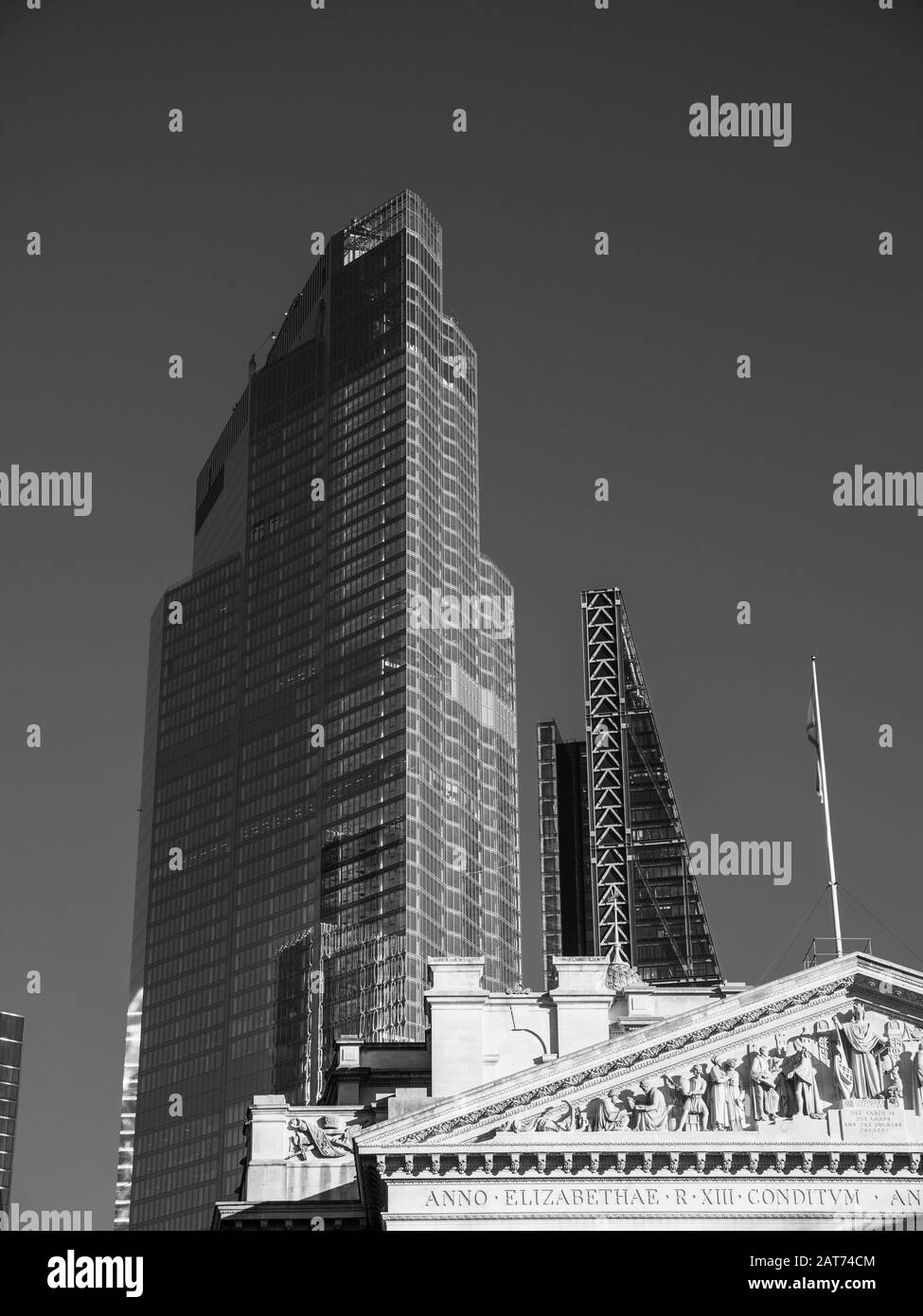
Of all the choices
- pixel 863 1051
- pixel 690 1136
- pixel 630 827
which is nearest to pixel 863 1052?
pixel 863 1051

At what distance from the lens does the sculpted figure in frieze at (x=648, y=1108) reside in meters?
59.0

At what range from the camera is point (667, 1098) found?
195ft

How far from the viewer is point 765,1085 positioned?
196 ft

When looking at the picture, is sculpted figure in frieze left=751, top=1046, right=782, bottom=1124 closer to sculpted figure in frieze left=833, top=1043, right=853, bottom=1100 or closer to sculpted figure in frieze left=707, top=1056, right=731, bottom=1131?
sculpted figure in frieze left=707, top=1056, right=731, bottom=1131

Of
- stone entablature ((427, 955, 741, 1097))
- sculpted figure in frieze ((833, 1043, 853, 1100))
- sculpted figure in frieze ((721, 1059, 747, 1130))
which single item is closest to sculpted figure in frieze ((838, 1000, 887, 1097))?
sculpted figure in frieze ((833, 1043, 853, 1100))

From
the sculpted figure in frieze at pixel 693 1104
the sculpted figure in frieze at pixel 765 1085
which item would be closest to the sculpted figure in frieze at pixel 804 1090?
the sculpted figure in frieze at pixel 765 1085

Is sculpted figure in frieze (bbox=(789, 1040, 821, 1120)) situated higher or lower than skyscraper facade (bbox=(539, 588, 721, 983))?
lower

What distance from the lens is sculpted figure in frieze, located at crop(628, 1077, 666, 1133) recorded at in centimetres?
5903

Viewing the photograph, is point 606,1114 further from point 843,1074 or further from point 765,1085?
point 843,1074

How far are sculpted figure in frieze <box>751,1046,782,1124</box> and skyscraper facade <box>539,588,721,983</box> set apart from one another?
72.8 m
